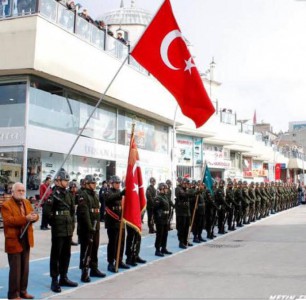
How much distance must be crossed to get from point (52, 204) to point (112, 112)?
620 inches

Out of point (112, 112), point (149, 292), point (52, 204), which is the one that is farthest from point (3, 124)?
point (149, 292)

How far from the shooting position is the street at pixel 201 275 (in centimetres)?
695

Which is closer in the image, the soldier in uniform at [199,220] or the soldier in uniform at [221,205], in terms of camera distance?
the soldier in uniform at [199,220]

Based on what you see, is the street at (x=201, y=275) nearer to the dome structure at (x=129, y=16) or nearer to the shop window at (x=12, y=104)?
the shop window at (x=12, y=104)

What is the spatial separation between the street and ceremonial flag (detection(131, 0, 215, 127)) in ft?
10.3

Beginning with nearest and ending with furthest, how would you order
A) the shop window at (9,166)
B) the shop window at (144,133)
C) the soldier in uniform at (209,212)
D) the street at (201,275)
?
the street at (201,275), the soldier in uniform at (209,212), the shop window at (9,166), the shop window at (144,133)

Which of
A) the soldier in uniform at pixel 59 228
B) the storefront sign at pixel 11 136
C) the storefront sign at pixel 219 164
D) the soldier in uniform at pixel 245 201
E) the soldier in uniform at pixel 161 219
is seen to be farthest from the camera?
the storefront sign at pixel 219 164

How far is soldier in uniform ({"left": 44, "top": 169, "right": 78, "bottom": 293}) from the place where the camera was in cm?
733

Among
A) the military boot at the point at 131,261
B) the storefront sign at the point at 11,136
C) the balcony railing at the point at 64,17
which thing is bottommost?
the military boot at the point at 131,261

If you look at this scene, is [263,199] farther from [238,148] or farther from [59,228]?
[238,148]

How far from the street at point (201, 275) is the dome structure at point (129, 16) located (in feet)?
69.6

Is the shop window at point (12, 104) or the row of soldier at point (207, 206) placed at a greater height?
the shop window at point (12, 104)

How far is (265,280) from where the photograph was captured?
7.81 meters

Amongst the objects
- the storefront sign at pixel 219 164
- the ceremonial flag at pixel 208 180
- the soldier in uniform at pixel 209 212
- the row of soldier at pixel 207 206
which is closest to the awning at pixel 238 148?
the storefront sign at pixel 219 164
